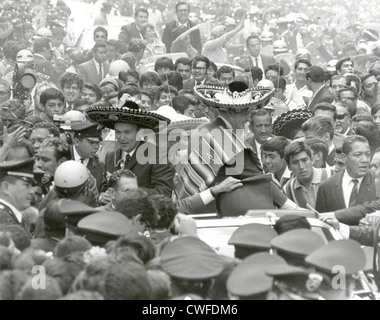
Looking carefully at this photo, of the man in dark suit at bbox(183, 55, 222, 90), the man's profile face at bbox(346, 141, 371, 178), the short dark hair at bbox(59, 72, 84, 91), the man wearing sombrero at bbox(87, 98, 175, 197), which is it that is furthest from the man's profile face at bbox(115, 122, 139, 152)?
the man in dark suit at bbox(183, 55, 222, 90)

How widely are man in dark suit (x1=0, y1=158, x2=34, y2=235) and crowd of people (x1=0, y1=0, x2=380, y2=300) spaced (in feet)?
0.04

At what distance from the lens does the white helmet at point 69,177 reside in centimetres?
751

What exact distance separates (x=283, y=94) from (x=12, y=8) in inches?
237

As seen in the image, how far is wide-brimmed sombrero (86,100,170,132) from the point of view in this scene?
27.8ft

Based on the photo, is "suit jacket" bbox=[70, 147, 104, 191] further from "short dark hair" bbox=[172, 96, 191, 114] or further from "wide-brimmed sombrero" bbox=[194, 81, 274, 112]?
"short dark hair" bbox=[172, 96, 191, 114]

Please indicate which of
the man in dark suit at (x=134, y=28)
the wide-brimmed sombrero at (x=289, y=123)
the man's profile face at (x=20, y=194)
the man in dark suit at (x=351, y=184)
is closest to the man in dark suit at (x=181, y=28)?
the man in dark suit at (x=134, y=28)

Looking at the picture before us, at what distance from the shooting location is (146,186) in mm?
8414

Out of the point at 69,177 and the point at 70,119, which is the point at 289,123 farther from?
the point at 69,177

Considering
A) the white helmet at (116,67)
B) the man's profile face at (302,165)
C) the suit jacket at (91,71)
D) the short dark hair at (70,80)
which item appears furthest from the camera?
the suit jacket at (91,71)

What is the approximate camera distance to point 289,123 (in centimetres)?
1048

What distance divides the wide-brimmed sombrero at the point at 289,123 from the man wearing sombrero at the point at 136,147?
208 centimetres

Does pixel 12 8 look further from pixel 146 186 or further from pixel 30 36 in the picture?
pixel 146 186

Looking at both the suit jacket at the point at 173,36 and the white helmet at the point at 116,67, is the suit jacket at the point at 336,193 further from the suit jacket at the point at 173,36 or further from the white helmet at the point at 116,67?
the suit jacket at the point at 173,36

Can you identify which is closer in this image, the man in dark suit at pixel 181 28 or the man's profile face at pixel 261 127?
the man's profile face at pixel 261 127
